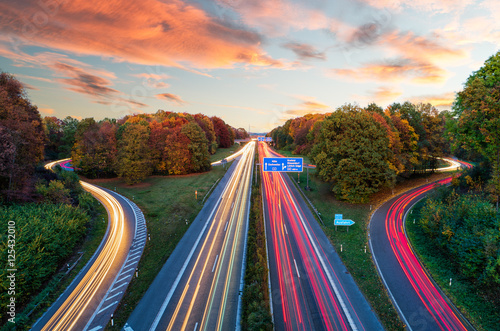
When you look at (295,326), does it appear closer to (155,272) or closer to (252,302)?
(252,302)

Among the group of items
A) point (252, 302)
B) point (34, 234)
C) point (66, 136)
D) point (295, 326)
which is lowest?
point (295, 326)

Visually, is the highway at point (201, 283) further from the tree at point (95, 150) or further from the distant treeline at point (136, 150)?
the tree at point (95, 150)

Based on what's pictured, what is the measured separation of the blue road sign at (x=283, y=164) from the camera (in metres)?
44.2

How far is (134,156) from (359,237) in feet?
174

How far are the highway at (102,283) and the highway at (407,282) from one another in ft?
77.7

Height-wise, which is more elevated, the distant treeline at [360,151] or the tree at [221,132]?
the tree at [221,132]

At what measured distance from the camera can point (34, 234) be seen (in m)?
22.6

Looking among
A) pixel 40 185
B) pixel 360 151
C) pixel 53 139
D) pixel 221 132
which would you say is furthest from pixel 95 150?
pixel 221 132

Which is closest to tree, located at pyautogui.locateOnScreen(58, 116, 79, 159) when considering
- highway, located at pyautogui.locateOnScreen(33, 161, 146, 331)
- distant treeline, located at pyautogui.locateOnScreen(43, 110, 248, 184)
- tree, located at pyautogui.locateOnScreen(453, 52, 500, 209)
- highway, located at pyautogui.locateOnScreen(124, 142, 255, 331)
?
distant treeline, located at pyautogui.locateOnScreen(43, 110, 248, 184)

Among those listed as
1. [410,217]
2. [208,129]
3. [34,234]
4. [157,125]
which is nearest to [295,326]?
[34,234]

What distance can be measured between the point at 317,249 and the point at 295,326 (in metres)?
12.1

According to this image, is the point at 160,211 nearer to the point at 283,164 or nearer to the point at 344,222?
the point at 283,164

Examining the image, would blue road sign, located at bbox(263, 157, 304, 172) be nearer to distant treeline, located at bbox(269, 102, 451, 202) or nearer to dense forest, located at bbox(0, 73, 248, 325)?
distant treeline, located at bbox(269, 102, 451, 202)

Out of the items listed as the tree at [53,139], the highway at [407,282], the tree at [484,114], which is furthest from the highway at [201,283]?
the tree at [53,139]
